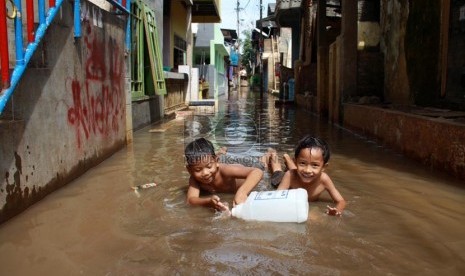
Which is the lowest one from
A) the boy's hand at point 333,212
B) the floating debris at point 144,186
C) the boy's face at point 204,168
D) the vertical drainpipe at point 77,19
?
the floating debris at point 144,186

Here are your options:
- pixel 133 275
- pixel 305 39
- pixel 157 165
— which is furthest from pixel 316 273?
pixel 305 39

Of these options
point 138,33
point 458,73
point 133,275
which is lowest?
point 133,275

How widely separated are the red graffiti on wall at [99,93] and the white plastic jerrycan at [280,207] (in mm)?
2338

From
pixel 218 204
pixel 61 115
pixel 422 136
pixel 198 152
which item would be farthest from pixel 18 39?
pixel 422 136

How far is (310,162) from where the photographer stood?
Result: 3.47m

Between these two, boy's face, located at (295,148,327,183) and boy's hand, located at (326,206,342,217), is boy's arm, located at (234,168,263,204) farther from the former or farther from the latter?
boy's hand, located at (326,206,342,217)

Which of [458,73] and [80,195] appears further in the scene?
[458,73]

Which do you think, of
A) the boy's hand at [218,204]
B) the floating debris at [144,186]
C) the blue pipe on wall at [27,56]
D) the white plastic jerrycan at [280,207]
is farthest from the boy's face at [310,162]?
the blue pipe on wall at [27,56]

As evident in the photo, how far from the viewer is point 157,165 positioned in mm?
5602

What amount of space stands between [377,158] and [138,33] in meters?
5.91

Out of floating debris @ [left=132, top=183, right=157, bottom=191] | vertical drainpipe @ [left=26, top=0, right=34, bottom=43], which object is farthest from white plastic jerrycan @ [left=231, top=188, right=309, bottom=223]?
vertical drainpipe @ [left=26, top=0, right=34, bottom=43]

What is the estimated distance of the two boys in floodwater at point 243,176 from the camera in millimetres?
3469

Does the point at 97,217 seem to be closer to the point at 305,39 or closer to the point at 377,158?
the point at 377,158

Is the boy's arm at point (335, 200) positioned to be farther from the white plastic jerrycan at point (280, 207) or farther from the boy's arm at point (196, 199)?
the boy's arm at point (196, 199)
